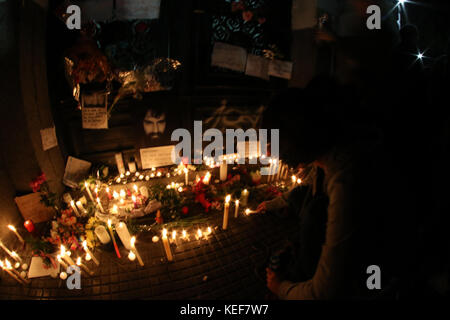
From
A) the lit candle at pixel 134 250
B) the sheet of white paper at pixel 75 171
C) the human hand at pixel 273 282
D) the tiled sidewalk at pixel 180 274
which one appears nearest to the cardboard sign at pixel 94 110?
the sheet of white paper at pixel 75 171

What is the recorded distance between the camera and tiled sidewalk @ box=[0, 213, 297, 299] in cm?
240

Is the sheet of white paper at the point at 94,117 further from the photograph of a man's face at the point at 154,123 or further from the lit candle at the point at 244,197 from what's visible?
the lit candle at the point at 244,197

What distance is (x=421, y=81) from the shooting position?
248cm

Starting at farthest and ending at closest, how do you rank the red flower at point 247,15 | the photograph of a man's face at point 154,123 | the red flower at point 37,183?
the photograph of a man's face at point 154,123 < the red flower at point 247,15 < the red flower at point 37,183

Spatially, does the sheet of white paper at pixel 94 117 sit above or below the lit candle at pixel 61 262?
above

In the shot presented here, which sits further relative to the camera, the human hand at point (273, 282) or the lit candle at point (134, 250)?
the lit candle at point (134, 250)

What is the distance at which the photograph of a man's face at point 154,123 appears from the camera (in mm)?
4105

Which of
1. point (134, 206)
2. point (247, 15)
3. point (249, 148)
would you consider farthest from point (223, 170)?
point (247, 15)

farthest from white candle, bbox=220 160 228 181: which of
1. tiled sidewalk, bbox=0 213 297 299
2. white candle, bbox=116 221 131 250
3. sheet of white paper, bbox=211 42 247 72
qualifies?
white candle, bbox=116 221 131 250

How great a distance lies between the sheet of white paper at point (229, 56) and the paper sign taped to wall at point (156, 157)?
2.05m

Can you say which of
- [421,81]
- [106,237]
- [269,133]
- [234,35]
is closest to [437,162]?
[421,81]

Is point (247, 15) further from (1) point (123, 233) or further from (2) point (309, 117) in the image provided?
(1) point (123, 233)

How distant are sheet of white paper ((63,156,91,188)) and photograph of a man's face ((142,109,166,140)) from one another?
1.30m

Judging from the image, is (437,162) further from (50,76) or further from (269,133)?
(50,76)
